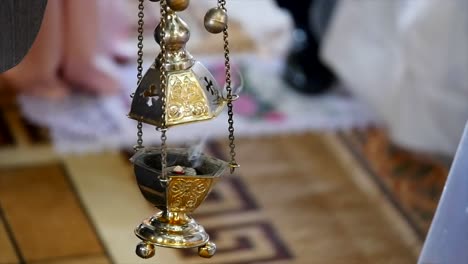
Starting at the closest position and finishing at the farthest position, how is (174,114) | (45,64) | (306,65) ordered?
(174,114)
(45,64)
(306,65)

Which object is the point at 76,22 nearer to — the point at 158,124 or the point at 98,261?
the point at 98,261

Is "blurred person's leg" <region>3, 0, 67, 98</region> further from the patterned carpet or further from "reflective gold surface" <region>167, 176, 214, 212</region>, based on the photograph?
"reflective gold surface" <region>167, 176, 214, 212</region>

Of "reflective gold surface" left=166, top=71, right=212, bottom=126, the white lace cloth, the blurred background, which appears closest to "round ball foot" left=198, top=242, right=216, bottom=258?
"reflective gold surface" left=166, top=71, right=212, bottom=126

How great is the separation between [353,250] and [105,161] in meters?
0.49

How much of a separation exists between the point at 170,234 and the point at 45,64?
37.5 inches

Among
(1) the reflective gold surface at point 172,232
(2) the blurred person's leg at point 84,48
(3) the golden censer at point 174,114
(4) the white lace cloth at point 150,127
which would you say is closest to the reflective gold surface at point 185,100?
(3) the golden censer at point 174,114

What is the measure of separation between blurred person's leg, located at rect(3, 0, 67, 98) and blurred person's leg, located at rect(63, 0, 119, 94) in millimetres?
19

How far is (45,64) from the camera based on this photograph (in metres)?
1.91

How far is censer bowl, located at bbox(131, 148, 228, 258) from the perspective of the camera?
1.02 meters

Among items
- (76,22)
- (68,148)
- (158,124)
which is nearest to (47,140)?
(68,148)

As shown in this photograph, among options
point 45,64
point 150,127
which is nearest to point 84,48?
point 45,64

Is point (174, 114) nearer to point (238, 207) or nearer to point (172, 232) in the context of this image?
point (172, 232)

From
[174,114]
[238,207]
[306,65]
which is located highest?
[174,114]

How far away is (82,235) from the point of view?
164 centimetres
